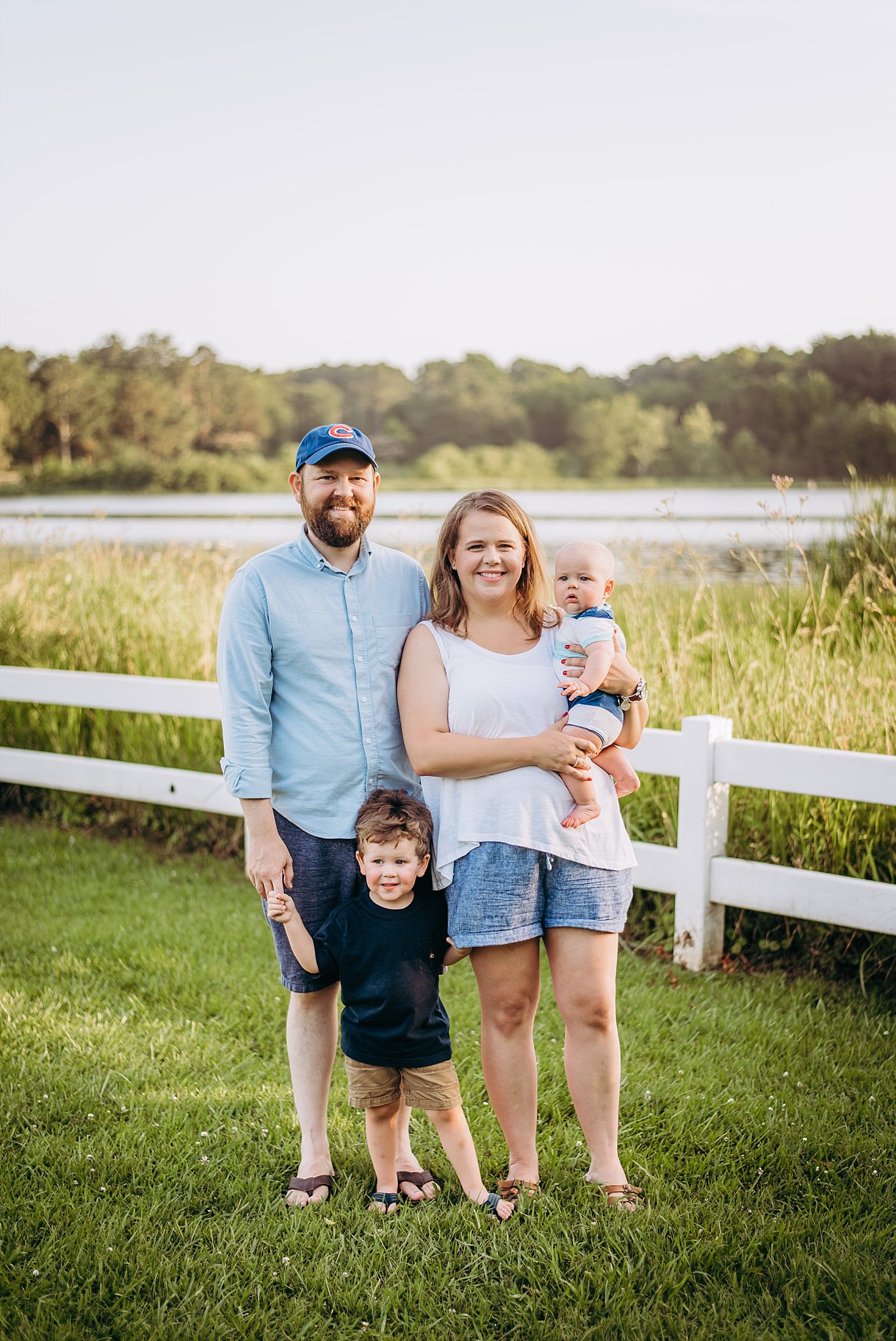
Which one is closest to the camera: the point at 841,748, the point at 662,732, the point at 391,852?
the point at 391,852

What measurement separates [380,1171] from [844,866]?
2.64 metres

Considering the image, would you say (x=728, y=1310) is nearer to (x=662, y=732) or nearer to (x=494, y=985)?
(x=494, y=985)

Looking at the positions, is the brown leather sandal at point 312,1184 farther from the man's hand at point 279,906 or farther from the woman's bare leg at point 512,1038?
the man's hand at point 279,906

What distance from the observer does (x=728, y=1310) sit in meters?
2.34

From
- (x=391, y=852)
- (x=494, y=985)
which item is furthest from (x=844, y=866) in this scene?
(x=391, y=852)

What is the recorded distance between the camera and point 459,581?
2781mm

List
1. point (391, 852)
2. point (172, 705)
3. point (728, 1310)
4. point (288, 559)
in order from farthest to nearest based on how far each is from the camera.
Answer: point (172, 705) → point (288, 559) → point (391, 852) → point (728, 1310)

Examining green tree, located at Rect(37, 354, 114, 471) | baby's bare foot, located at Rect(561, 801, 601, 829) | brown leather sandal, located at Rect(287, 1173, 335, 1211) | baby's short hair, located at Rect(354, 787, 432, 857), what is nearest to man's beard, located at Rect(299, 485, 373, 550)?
baby's short hair, located at Rect(354, 787, 432, 857)

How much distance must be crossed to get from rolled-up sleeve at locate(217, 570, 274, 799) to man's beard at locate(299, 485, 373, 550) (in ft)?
0.70

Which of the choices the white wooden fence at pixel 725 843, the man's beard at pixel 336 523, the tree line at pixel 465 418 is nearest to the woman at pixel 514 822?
the man's beard at pixel 336 523

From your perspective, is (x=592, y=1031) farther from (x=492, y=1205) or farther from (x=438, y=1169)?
(x=438, y=1169)

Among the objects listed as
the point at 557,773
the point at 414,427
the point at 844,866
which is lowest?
the point at 844,866

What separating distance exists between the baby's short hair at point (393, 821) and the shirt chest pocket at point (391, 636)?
0.36 m

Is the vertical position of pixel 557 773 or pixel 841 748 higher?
pixel 557 773
